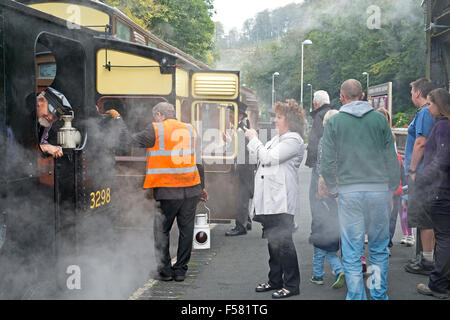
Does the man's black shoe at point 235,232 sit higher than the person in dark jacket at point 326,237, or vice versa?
the person in dark jacket at point 326,237

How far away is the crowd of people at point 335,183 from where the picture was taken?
418cm

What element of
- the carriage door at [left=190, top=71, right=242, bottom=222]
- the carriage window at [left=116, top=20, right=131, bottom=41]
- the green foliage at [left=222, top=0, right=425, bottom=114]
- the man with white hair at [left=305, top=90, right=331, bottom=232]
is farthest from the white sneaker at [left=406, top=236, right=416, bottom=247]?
the green foliage at [left=222, top=0, right=425, bottom=114]

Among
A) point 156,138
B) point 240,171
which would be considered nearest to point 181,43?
point 240,171

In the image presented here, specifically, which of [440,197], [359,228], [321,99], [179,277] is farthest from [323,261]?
[321,99]

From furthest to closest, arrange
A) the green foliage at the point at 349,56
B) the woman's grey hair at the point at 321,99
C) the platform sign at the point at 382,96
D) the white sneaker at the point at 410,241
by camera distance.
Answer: the green foliage at the point at 349,56, the platform sign at the point at 382,96, the white sneaker at the point at 410,241, the woman's grey hair at the point at 321,99

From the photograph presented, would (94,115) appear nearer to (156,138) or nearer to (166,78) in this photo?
(156,138)

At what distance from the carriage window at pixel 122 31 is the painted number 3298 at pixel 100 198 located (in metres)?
2.89

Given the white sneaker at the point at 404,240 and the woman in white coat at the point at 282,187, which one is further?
the white sneaker at the point at 404,240

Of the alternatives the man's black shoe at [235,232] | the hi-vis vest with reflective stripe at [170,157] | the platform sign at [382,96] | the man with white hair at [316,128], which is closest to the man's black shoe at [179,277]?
the hi-vis vest with reflective stripe at [170,157]

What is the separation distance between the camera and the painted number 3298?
4527mm

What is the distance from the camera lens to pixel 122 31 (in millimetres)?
7289

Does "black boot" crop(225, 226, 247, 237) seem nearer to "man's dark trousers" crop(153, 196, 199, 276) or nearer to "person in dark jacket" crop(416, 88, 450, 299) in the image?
"man's dark trousers" crop(153, 196, 199, 276)

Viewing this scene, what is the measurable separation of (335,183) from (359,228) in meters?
0.40

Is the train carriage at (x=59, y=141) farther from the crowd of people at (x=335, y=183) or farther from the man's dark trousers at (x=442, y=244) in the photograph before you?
the man's dark trousers at (x=442, y=244)
